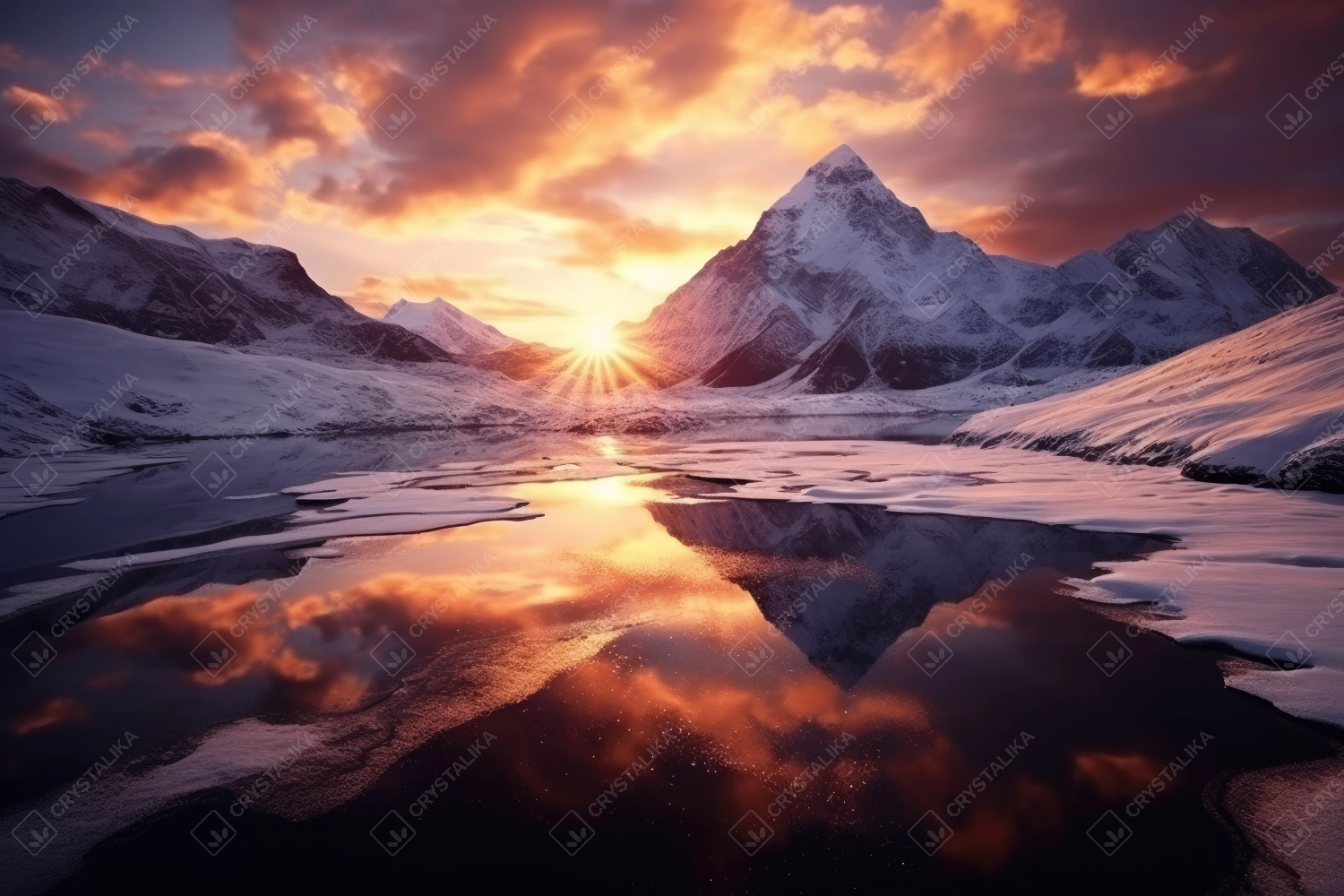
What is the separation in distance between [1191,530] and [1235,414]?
12.8 meters

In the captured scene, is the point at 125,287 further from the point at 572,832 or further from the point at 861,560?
the point at 572,832

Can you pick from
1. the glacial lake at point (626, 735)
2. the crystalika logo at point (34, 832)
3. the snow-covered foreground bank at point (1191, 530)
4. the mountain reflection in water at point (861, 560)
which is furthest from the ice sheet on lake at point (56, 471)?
the snow-covered foreground bank at point (1191, 530)

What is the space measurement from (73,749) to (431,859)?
16.8ft

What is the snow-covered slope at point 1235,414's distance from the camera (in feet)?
58.7

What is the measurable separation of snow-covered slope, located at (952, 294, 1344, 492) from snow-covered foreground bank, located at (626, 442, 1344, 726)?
94cm

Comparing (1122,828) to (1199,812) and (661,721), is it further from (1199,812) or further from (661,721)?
(661,721)

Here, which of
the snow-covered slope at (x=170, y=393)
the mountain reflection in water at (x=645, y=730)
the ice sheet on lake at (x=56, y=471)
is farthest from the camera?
the snow-covered slope at (x=170, y=393)

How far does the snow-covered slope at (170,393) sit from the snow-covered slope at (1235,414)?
7489 centimetres

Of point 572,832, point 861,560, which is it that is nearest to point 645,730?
point 572,832

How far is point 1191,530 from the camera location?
14.3m

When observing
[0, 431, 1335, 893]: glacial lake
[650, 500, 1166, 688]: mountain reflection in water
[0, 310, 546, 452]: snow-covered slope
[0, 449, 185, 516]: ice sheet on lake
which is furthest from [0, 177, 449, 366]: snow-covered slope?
[0, 431, 1335, 893]: glacial lake

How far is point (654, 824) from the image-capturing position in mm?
5352

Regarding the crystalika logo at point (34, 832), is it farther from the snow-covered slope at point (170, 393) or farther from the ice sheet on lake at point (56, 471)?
the snow-covered slope at point (170, 393)

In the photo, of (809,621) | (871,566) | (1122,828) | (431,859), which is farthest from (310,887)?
(871,566)
